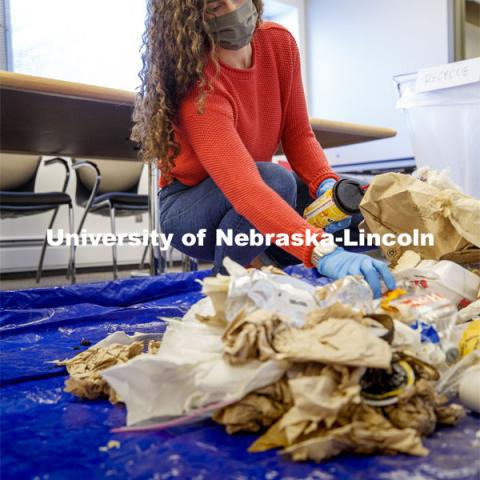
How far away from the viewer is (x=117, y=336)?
31.3 inches

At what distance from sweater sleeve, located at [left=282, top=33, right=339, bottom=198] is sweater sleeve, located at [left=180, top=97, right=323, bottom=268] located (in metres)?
0.29

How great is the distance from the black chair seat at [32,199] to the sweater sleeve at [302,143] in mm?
1426

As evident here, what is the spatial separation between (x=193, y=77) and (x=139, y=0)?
2.89 m

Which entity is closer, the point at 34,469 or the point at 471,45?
the point at 34,469

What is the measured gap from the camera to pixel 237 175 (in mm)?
970

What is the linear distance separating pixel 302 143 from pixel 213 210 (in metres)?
0.29

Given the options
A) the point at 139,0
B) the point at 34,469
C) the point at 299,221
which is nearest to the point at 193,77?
the point at 299,221

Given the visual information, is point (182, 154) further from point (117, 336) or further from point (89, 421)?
point (89, 421)

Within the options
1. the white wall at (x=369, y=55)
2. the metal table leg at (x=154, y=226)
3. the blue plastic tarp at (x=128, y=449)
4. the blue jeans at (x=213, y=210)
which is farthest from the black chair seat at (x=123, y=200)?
the blue plastic tarp at (x=128, y=449)

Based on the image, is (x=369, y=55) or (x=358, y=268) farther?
(x=369, y=55)

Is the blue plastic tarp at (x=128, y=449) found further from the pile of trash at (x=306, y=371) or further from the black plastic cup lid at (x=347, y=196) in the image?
the black plastic cup lid at (x=347, y=196)

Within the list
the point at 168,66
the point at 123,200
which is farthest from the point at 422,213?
the point at 123,200

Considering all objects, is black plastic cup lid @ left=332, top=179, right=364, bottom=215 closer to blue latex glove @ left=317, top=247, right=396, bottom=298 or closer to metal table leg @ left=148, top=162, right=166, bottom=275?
blue latex glove @ left=317, top=247, right=396, bottom=298

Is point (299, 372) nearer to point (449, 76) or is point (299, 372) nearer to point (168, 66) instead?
point (168, 66)
